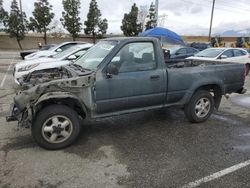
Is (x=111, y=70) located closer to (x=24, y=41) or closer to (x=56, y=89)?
(x=56, y=89)

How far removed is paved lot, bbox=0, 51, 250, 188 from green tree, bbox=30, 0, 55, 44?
38066mm

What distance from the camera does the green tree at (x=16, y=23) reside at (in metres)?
40.6

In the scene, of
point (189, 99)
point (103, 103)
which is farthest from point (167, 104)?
point (103, 103)

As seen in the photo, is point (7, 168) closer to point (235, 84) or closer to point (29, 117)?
point (29, 117)

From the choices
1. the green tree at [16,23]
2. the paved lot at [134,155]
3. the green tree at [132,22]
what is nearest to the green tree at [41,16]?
the green tree at [16,23]

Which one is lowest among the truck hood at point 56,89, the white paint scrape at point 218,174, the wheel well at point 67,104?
the white paint scrape at point 218,174

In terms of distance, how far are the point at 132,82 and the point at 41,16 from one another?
39888 mm

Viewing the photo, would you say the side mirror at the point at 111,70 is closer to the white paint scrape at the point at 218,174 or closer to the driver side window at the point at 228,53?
the white paint scrape at the point at 218,174

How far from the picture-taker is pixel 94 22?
43969 mm

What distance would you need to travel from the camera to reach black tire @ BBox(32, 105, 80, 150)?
4.14 meters

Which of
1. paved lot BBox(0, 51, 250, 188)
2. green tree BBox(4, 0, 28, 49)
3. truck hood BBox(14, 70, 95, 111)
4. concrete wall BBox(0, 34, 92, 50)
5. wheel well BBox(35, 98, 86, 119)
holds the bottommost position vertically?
paved lot BBox(0, 51, 250, 188)

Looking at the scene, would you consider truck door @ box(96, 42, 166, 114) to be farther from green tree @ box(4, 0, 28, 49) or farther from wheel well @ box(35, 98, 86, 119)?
green tree @ box(4, 0, 28, 49)

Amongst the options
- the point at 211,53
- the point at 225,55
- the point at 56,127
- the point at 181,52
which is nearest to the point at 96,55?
the point at 56,127

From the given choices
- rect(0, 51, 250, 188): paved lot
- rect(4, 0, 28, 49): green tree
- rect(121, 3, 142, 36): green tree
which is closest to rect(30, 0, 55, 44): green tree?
rect(4, 0, 28, 49): green tree
